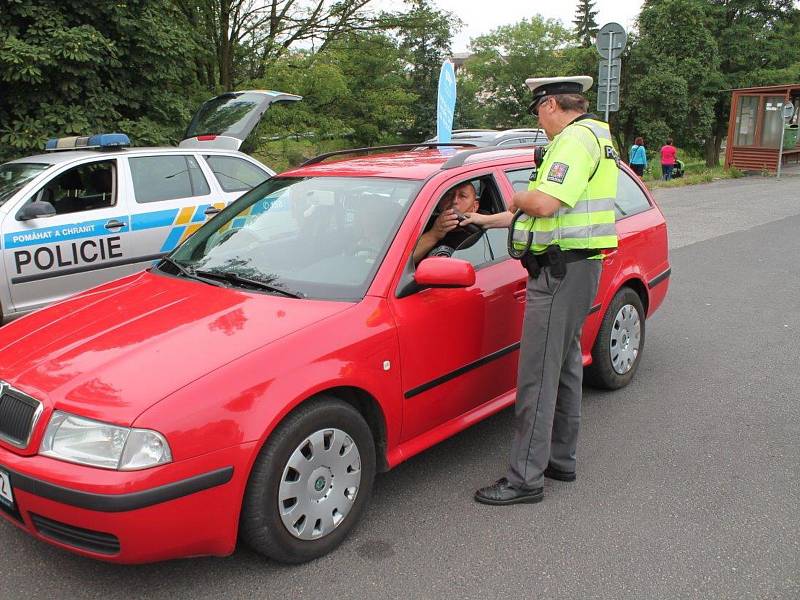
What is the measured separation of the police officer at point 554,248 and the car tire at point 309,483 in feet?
2.37

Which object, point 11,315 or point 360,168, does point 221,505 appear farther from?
point 11,315

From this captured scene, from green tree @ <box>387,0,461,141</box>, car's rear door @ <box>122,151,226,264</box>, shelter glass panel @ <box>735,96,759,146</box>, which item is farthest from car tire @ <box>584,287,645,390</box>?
green tree @ <box>387,0,461,141</box>

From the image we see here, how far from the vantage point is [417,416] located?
3342mm

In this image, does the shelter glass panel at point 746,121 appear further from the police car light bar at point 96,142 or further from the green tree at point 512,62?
the green tree at point 512,62

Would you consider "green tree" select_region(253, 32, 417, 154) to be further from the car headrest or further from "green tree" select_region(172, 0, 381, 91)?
the car headrest

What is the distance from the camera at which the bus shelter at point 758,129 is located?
2284cm

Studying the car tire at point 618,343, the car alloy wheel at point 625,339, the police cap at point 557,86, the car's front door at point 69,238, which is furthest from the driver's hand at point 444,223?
the car's front door at point 69,238

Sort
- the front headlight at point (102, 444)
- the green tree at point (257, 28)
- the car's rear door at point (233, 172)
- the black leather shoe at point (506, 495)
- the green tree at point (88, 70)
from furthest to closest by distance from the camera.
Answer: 1. the green tree at point (257, 28)
2. the green tree at point (88, 70)
3. the car's rear door at point (233, 172)
4. the black leather shoe at point (506, 495)
5. the front headlight at point (102, 444)

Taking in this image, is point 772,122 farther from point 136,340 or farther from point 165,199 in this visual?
point 136,340

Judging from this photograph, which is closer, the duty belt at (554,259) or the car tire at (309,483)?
the car tire at (309,483)

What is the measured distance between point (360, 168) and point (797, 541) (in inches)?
106

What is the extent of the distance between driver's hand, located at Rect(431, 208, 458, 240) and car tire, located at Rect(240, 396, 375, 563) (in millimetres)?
1060

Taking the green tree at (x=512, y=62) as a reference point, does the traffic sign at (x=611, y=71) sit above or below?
below

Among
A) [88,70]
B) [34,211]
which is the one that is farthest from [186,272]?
[88,70]
